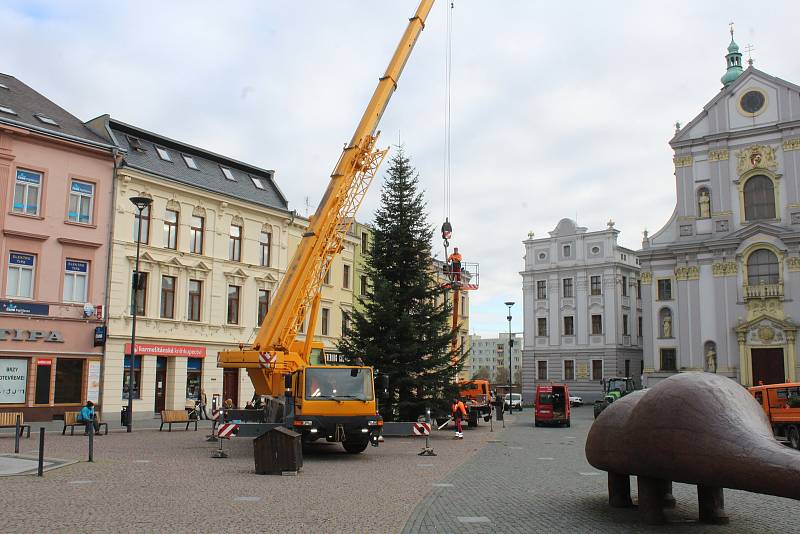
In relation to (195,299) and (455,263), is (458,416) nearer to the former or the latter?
(455,263)

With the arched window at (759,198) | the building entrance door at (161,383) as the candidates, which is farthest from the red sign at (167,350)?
the arched window at (759,198)

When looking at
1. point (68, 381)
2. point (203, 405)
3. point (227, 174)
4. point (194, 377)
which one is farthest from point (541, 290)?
point (68, 381)

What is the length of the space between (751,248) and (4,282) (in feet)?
136

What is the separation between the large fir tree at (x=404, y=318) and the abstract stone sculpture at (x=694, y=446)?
16.4 metres

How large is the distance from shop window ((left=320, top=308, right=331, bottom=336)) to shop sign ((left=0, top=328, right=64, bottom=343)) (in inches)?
650

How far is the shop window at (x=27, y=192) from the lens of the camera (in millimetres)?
28516

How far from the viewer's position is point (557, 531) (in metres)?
Result: 8.83

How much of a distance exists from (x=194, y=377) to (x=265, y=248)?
26.8ft

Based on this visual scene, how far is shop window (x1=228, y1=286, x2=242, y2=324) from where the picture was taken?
37062mm

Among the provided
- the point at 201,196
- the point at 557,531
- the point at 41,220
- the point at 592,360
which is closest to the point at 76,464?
the point at 557,531

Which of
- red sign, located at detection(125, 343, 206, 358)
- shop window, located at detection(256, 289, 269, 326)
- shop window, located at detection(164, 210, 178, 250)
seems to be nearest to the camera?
red sign, located at detection(125, 343, 206, 358)

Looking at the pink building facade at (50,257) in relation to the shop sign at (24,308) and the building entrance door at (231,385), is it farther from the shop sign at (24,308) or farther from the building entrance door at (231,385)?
the building entrance door at (231,385)

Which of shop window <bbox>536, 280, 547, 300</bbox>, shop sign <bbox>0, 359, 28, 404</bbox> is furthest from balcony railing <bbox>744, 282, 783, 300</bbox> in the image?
shop sign <bbox>0, 359, 28, 404</bbox>

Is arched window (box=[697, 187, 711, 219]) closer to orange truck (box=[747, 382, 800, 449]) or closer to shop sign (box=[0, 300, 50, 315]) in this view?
orange truck (box=[747, 382, 800, 449])
